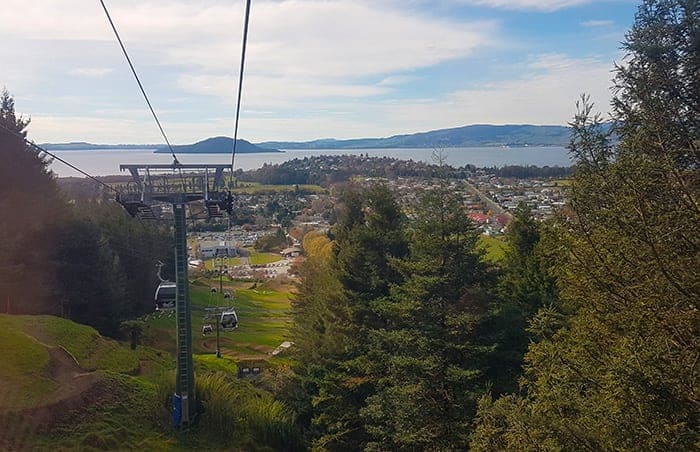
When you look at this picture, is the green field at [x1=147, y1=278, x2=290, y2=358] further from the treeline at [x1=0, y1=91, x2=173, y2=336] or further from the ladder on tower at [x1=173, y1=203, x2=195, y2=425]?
the ladder on tower at [x1=173, y1=203, x2=195, y2=425]

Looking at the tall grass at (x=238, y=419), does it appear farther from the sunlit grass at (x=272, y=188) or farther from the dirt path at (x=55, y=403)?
the sunlit grass at (x=272, y=188)

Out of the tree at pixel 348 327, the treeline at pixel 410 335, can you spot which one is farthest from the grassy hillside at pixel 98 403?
the treeline at pixel 410 335

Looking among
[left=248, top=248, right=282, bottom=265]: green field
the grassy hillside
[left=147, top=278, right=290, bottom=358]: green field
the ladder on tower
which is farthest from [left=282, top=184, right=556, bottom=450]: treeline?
[left=248, top=248, right=282, bottom=265]: green field

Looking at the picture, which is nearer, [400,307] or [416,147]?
[400,307]

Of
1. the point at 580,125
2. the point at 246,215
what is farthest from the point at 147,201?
the point at 246,215

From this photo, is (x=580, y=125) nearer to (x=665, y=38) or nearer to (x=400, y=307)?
(x=665, y=38)
